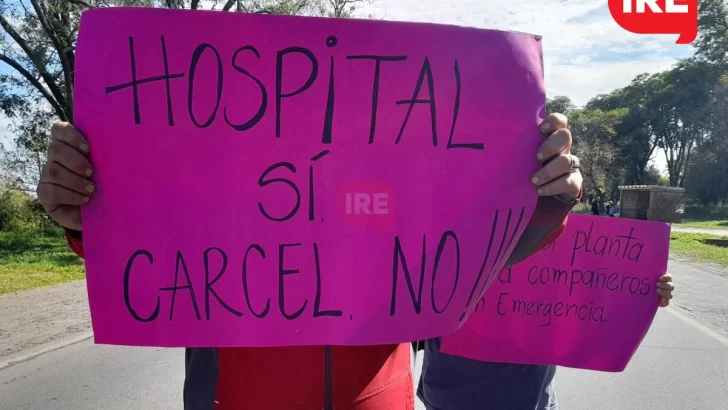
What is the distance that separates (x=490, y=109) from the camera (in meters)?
1.44

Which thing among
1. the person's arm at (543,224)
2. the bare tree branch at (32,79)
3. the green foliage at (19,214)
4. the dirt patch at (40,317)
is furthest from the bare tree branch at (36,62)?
the person's arm at (543,224)

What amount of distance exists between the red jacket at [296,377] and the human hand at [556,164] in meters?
0.07

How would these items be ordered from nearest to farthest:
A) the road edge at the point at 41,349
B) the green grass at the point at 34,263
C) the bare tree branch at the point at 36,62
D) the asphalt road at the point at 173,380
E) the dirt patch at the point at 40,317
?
the asphalt road at the point at 173,380, the road edge at the point at 41,349, the dirt patch at the point at 40,317, the green grass at the point at 34,263, the bare tree branch at the point at 36,62

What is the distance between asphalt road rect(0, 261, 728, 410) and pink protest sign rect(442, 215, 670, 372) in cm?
220

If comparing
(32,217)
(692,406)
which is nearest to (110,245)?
(692,406)

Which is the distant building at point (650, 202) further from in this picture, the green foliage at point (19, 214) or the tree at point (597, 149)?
the tree at point (597, 149)

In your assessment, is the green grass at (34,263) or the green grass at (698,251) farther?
the green grass at (698,251)

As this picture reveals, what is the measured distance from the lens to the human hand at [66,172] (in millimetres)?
1287

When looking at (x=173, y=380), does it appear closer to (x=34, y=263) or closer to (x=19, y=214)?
(x=34, y=263)

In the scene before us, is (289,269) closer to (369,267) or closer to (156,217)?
(369,267)

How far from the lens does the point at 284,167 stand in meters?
1.37

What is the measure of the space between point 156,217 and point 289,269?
14.1 inches

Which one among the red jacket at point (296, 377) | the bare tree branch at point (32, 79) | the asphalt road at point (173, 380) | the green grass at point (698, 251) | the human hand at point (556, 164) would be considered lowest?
the green grass at point (698, 251)

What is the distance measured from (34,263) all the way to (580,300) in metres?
13.7
